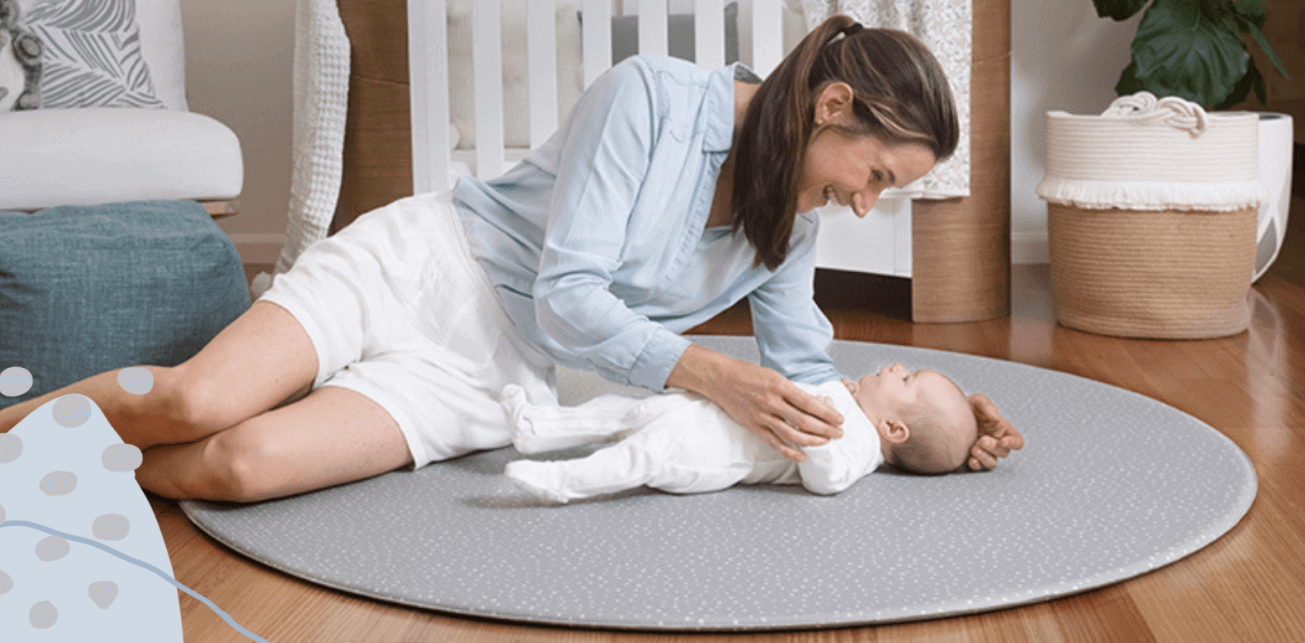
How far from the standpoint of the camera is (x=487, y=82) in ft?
7.61

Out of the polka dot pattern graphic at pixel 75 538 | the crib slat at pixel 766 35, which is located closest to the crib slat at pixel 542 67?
the crib slat at pixel 766 35

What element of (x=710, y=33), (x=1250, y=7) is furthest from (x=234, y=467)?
(x=1250, y=7)

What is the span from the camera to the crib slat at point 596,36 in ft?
7.46

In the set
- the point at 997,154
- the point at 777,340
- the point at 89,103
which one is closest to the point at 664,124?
the point at 777,340

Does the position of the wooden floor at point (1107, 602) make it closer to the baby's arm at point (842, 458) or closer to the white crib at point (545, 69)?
the baby's arm at point (842, 458)

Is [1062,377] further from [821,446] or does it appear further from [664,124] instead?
[664,124]

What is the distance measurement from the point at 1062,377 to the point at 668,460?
0.89 meters

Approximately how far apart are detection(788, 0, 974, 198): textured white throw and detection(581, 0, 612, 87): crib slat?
39 centimetres

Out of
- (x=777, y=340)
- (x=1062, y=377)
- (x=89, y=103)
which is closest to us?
(x=777, y=340)

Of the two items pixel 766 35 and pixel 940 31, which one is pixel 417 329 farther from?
pixel 940 31

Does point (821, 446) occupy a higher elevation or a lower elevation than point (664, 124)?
→ lower

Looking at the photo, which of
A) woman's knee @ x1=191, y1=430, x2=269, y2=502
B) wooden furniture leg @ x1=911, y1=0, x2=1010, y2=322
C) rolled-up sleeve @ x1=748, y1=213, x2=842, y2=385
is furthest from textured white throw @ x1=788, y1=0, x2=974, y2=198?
woman's knee @ x1=191, y1=430, x2=269, y2=502

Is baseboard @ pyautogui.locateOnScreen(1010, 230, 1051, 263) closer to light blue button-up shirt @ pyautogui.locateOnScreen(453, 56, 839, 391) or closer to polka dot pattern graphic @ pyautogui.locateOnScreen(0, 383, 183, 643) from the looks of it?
light blue button-up shirt @ pyautogui.locateOnScreen(453, 56, 839, 391)

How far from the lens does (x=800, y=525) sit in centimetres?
126
